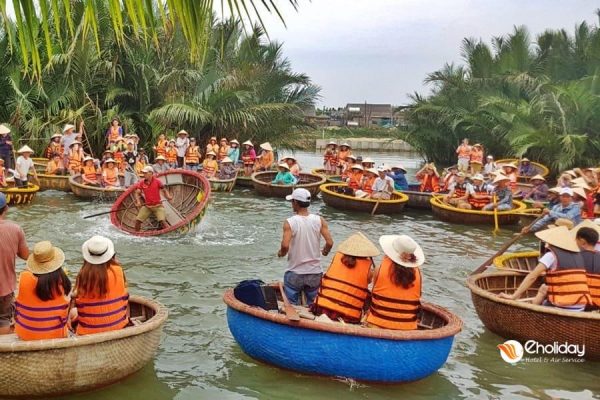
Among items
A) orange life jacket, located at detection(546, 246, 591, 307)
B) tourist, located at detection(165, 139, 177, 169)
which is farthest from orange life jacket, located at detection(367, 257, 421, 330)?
tourist, located at detection(165, 139, 177, 169)

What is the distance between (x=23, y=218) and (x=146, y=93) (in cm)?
1179

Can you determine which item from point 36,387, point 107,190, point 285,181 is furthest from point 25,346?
point 285,181

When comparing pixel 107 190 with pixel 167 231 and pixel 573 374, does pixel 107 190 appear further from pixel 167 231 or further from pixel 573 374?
pixel 573 374

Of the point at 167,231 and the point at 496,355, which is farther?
the point at 167,231

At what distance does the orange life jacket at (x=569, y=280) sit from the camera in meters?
6.36

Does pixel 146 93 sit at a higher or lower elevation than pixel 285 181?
higher

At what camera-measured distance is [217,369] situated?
6332mm

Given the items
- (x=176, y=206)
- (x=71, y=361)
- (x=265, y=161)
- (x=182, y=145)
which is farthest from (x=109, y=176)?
(x=71, y=361)

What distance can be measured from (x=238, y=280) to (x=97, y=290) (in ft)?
14.4

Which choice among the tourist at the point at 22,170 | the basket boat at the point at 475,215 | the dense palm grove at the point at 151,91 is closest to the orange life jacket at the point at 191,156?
the dense palm grove at the point at 151,91

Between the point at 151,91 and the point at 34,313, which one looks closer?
the point at 34,313

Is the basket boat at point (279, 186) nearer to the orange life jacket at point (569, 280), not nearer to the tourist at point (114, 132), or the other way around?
the tourist at point (114, 132)

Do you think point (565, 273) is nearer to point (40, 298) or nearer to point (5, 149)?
point (40, 298)

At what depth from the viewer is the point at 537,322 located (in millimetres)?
6438
